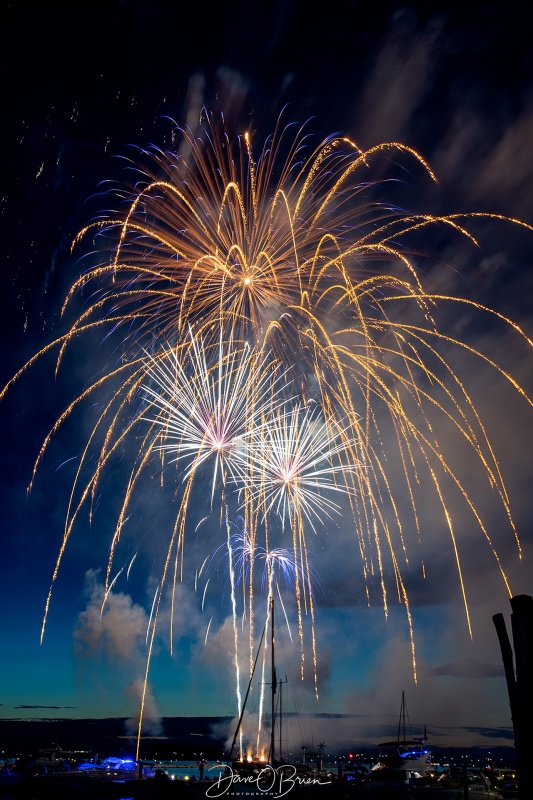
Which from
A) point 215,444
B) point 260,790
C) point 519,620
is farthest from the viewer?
point 260,790

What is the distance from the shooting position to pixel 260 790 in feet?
118

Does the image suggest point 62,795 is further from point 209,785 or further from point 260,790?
point 260,790

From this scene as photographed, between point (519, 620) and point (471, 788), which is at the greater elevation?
point (519, 620)

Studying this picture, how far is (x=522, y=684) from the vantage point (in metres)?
10.8

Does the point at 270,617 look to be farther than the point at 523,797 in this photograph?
Yes

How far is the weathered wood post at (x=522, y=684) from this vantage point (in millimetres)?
10555

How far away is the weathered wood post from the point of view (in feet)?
34.6

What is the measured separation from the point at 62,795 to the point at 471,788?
28.4 meters

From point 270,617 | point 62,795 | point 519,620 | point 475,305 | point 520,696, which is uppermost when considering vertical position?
point 475,305

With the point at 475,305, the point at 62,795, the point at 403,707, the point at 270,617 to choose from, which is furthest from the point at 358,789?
the point at 403,707
